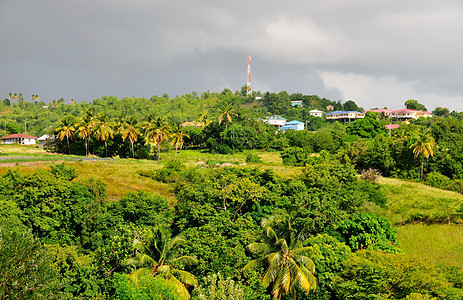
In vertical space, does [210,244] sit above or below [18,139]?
below

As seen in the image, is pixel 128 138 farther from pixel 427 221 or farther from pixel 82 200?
pixel 427 221

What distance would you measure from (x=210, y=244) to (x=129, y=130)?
49.9 meters

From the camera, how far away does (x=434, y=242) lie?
38500 millimetres

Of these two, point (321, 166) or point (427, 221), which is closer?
point (427, 221)

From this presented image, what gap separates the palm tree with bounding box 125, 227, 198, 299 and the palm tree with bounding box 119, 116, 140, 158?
1978 inches

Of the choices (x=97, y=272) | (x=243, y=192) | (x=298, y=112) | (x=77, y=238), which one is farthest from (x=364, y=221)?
(x=298, y=112)

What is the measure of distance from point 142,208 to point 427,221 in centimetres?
2991

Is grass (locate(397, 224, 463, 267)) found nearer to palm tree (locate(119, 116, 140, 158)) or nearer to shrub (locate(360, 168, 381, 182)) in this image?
shrub (locate(360, 168, 381, 182))

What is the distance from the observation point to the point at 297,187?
143 feet

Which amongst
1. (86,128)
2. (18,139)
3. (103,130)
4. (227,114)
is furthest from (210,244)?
(18,139)

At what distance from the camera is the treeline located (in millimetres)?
26000

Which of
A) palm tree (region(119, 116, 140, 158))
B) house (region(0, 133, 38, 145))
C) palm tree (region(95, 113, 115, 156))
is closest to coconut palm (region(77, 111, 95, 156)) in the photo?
palm tree (region(95, 113, 115, 156))

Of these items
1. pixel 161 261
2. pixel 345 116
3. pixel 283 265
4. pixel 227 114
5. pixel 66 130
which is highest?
pixel 227 114

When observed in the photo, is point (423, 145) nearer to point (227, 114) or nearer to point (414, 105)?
point (227, 114)
